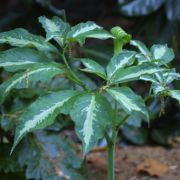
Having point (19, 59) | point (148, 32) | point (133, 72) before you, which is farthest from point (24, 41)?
point (148, 32)

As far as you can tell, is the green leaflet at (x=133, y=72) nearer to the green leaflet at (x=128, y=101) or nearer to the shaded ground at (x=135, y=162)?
the green leaflet at (x=128, y=101)

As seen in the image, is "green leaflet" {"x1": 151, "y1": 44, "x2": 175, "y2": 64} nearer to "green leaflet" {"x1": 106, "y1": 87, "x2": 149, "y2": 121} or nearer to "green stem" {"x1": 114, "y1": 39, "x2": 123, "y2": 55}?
"green stem" {"x1": 114, "y1": 39, "x2": 123, "y2": 55}

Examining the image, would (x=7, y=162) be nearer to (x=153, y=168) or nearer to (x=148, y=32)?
(x=153, y=168)

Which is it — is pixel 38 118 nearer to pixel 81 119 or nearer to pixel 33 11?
pixel 81 119

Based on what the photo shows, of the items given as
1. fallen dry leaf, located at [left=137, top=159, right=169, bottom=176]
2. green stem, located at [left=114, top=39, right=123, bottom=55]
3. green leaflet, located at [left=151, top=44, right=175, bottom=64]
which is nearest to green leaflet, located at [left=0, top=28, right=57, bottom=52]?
green stem, located at [left=114, top=39, right=123, bottom=55]

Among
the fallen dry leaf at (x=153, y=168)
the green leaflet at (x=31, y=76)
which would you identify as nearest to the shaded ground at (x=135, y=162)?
the fallen dry leaf at (x=153, y=168)

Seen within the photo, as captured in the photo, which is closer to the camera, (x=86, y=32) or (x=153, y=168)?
(x=86, y=32)
